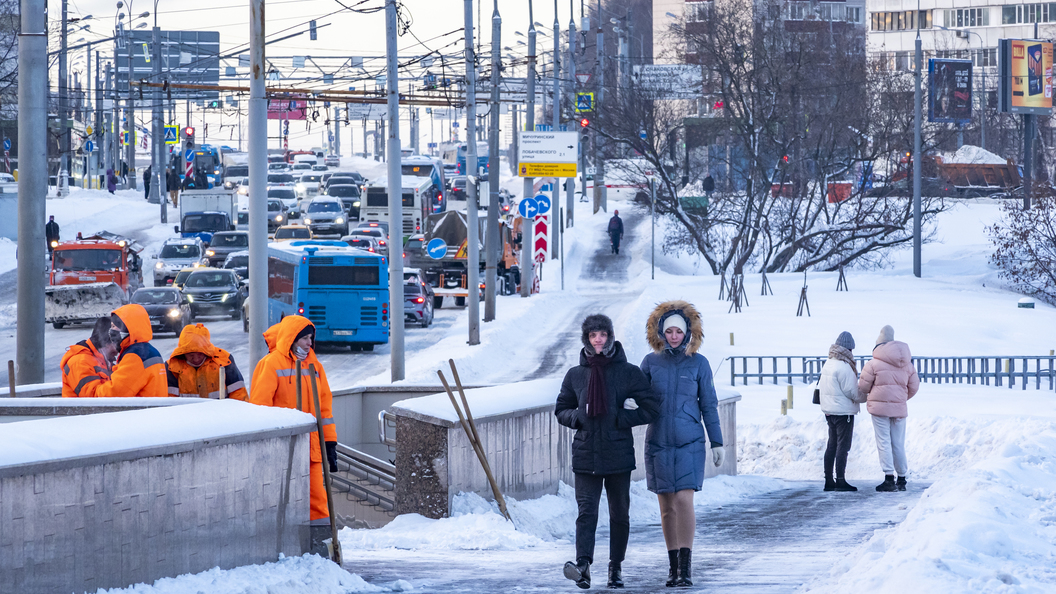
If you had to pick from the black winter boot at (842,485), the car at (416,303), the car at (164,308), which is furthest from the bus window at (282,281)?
the black winter boot at (842,485)

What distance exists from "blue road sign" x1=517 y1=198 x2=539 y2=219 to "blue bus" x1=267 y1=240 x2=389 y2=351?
4.50 metres

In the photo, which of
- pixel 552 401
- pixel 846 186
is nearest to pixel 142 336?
pixel 552 401

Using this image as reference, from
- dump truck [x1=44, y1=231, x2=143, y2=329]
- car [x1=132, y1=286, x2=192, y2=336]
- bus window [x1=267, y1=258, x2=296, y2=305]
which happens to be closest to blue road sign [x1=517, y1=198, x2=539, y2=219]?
bus window [x1=267, y1=258, x2=296, y2=305]

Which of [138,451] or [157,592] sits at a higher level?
[138,451]

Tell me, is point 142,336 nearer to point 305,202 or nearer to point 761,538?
point 761,538

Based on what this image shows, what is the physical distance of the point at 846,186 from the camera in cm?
5212

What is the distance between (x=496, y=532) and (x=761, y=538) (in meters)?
1.96

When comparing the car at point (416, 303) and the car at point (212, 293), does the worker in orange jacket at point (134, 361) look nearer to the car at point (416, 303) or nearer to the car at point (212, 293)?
the car at point (416, 303)

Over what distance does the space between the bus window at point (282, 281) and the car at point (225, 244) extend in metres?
11.5

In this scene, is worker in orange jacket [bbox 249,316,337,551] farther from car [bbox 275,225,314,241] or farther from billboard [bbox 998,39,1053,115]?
billboard [bbox 998,39,1053,115]

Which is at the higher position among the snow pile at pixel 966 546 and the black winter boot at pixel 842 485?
the snow pile at pixel 966 546

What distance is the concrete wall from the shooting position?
9.40 m

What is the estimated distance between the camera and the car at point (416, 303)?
1281 inches

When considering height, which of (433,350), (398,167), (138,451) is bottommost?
(433,350)
